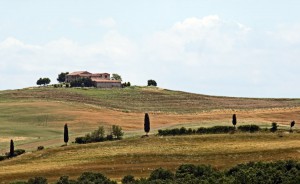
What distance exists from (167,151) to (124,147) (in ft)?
24.0

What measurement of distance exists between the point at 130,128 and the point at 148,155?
1470 inches

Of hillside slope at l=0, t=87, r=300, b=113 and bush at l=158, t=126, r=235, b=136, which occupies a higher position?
hillside slope at l=0, t=87, r=300, b=113

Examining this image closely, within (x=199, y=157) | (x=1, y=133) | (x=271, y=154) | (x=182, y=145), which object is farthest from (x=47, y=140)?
(x=271, y=154)

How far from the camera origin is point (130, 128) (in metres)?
123

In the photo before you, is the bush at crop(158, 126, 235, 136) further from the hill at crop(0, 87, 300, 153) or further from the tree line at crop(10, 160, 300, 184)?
the tree line at crop(10, 160, 300, 184)

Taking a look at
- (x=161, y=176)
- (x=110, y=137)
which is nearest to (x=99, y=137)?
(x=110, y=137)

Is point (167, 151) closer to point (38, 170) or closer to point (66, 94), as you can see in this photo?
point (38, 170)

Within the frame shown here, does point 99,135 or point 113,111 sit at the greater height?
point 113,111

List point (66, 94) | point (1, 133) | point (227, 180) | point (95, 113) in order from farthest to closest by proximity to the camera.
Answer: point (66, 94) → point (95, 113) → point (1, 133) → point (227, 180)

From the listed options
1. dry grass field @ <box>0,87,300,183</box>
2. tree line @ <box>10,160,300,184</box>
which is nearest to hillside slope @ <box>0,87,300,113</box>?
dry grass field @ <box>0,87,300,183</box>

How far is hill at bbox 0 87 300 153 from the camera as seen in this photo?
122 m

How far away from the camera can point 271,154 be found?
Result: 82750 mm

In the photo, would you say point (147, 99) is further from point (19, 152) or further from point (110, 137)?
point (19, 152)

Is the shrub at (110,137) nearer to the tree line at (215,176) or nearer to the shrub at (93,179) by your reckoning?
the tree line at (215,176)
